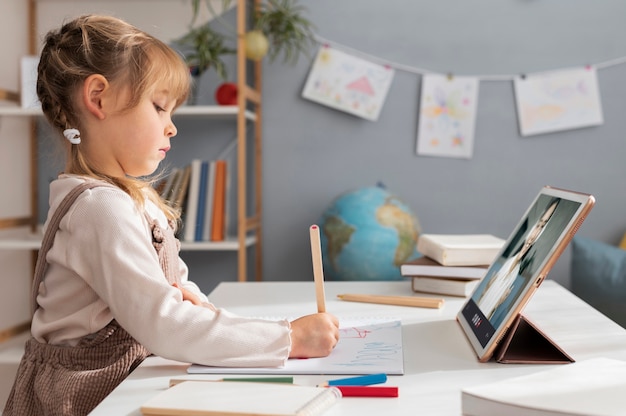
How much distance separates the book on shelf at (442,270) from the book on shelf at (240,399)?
2.21 ft

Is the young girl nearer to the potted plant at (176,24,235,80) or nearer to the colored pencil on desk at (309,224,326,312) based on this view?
the colored pencil on desk at (309,224,326,312)

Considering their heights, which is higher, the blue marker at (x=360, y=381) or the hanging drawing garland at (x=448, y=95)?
the hanging drawing garland at (x=448, y=95)

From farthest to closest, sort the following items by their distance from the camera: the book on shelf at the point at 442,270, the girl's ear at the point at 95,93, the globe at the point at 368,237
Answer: the globe at the point at 368,237, the book on shelf at the point at 442,270, the girl's ear at the point at 95,93

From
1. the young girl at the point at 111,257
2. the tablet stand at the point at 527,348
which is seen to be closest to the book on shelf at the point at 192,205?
the young girl at the point at 111,257

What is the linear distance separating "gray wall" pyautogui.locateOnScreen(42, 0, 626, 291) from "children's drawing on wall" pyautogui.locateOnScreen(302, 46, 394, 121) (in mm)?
37

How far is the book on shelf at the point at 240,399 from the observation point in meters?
0.63

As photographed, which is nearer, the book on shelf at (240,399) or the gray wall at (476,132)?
the book on shelf at (240,399)

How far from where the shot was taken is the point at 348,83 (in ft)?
9.23

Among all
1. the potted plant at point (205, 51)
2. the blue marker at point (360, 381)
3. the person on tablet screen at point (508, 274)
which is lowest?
the blue marker at point (360, 381)

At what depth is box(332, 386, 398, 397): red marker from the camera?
716mm

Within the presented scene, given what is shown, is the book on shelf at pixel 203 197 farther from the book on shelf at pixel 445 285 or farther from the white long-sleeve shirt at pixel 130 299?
the white long-sleeve shirt at pixel 130 299

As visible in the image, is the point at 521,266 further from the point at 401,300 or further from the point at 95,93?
the point at 95,93

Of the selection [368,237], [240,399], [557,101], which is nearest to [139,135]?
[240,399]

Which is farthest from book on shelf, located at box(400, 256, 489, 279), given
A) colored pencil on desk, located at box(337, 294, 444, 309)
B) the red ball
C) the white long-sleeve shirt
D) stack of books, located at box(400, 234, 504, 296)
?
the red ball
